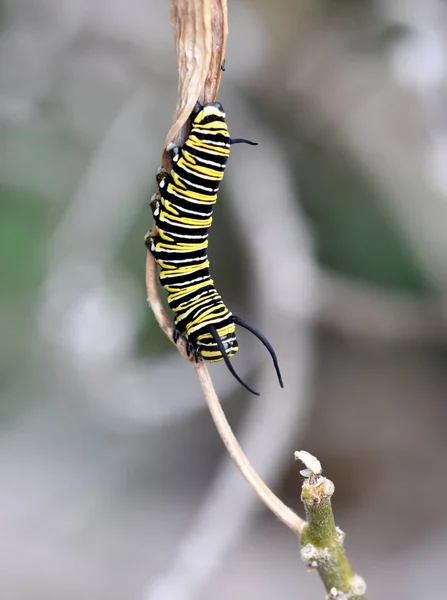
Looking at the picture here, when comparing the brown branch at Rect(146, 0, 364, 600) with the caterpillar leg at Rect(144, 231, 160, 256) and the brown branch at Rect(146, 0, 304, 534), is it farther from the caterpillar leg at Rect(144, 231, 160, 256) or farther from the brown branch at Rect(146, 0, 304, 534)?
the caterpillar leg at Rect(144, 231, 160, 256)

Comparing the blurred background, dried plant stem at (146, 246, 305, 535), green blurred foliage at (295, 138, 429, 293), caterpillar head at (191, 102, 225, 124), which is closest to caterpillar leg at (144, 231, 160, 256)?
dried plant stem at (146, 246, 305, 535)

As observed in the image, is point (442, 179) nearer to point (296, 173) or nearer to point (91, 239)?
point (296, 173)

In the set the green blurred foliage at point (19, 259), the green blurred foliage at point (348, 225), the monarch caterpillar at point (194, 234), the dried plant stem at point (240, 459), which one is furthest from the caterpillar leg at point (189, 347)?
the green blurred foliage at point (348, 225)

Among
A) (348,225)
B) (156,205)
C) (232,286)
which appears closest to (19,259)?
(232,286)

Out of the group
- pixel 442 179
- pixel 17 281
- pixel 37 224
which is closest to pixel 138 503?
pixel 17 281

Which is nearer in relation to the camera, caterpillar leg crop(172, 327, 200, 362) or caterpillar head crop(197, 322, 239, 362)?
caterpillar leg crop(172, 327, 200, 362)

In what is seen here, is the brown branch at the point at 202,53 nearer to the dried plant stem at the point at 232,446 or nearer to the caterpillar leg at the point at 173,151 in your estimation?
the dried plant stem at the point at 232,446
